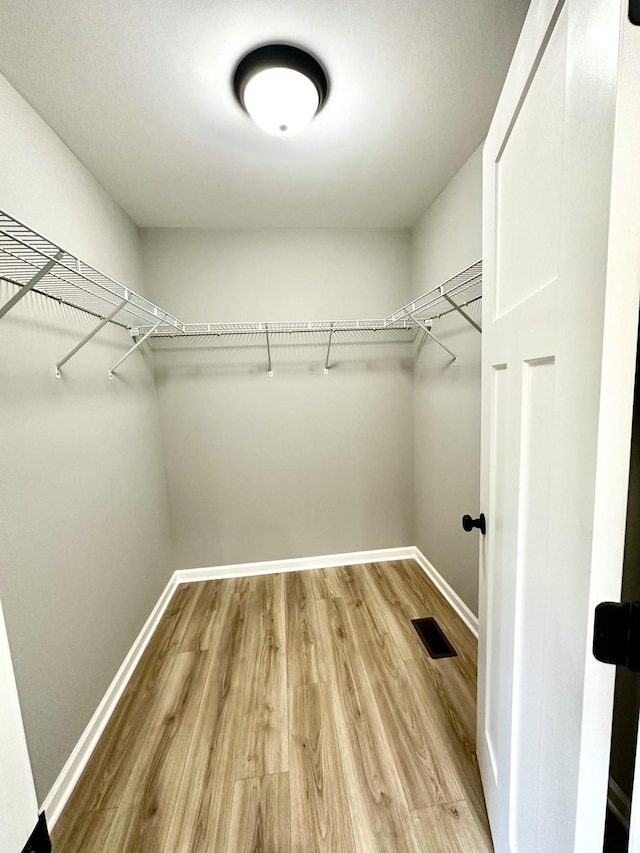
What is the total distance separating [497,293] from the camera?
95 centimetres

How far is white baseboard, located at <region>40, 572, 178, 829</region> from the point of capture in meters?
1.10

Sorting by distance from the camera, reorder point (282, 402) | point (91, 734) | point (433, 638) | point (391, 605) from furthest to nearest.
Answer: point (282, 402) → point (391, 605) → point (433, 638) → point (91, 734)

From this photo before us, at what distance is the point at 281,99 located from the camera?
1.12m

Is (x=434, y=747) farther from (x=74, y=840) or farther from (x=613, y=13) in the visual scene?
(x=613, y=13)

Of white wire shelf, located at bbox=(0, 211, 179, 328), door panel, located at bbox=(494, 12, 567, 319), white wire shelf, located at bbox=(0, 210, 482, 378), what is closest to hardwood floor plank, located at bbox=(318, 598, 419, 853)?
door panel, located at bbox=(494, 12, 567, 319)

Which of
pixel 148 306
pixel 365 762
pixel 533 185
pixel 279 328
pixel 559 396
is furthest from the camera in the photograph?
pixel 279 328

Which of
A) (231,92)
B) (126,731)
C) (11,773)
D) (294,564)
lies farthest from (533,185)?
(294,564)

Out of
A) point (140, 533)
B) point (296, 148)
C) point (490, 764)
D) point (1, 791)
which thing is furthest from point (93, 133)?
point (490, 764)

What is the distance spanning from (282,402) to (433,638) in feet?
5.67

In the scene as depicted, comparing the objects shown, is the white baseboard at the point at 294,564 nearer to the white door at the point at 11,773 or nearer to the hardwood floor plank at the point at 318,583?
the hardwood floor plank at the point at 318,583

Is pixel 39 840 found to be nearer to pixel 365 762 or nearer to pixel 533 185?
pixel 365 762

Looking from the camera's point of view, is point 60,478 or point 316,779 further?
point 60,478

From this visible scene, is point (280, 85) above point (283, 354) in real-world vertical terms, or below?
above

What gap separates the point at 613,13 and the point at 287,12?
3.32ft
